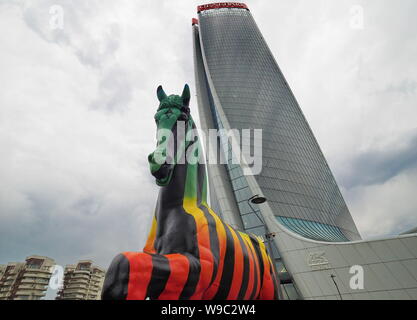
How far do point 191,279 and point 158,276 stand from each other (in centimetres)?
49

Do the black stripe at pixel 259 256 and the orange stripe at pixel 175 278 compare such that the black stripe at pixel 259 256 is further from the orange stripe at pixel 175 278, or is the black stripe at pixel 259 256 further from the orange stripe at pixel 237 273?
the orange stripe at pixel 175 278

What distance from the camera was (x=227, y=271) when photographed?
11.6ft

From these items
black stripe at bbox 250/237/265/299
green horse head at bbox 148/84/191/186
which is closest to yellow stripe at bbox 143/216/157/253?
green horse head at bbox 148/84/191/186

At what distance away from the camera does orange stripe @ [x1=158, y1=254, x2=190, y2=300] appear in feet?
8.64

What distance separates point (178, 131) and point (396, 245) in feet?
55.2

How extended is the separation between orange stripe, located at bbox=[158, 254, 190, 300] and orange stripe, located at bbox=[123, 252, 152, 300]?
280 mm

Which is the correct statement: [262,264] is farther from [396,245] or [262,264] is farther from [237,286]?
[396,245]

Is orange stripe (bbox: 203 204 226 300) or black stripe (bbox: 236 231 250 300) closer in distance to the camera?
orange stripe (bbox: 203 204 226 300)

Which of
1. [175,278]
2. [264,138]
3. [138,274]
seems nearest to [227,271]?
[175,278]

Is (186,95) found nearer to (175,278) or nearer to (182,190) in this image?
(182,190)

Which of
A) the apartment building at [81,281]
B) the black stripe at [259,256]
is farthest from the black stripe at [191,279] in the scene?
the apartment building at [81,281]

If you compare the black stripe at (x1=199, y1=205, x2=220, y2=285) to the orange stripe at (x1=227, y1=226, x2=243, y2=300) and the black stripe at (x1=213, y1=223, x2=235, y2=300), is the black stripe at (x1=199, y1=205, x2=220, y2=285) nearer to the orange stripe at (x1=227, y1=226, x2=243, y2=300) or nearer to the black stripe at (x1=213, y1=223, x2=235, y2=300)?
the black stripe at (x1=213, y1=223, x2=235, y2=300)

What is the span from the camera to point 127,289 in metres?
2.29
